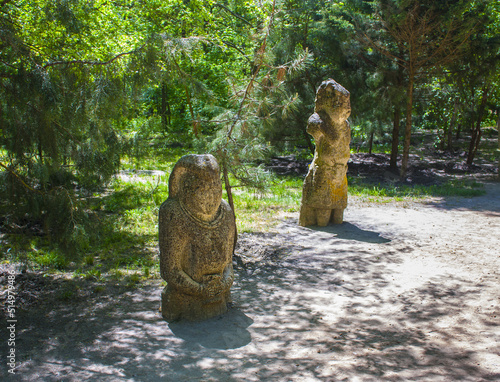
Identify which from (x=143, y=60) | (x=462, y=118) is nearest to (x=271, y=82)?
(x=143, y=60)

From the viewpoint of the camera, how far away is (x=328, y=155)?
8797 millimetres

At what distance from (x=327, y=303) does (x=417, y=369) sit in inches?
65.3

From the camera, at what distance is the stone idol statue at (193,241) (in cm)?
467

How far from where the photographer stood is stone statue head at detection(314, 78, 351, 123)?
856 cm

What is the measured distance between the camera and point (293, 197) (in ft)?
39.5

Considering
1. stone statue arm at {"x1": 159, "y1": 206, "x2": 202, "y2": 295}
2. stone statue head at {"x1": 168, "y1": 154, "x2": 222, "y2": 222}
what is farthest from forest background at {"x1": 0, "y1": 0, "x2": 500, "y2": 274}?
stone statue head at {"x1": 168, "y1": 154, "x2": 222, "y2": 222}

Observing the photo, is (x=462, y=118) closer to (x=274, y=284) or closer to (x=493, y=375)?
(x=274, y=284)

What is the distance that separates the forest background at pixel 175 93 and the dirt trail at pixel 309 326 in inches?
39.3

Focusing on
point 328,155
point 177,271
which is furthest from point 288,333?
point 328,155

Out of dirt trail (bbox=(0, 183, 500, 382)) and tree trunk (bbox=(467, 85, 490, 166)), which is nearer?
dirt trail (bbox=(0, 183, 500, 382))

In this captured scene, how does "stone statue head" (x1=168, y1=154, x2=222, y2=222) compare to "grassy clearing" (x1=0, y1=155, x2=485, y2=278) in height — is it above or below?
above

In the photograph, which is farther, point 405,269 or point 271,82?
point 271,82

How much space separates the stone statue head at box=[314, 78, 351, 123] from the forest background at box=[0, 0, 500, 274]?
3.04 feet

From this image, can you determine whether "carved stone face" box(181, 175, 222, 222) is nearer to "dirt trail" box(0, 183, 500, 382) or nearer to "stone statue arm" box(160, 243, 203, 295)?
"stone statue arm" box(160, 243, 203, 295)
